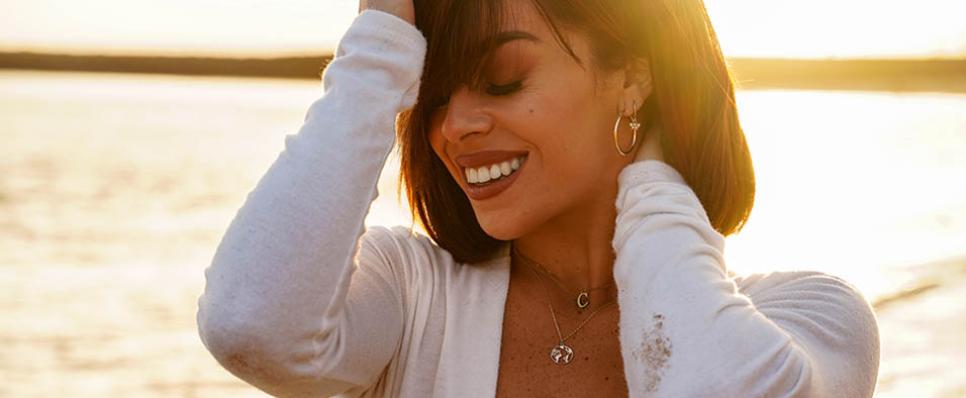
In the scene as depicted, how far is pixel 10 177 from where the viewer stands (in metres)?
9.48

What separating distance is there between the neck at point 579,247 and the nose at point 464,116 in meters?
0.29

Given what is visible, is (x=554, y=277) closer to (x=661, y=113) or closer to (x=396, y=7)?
(x=661, y=113)

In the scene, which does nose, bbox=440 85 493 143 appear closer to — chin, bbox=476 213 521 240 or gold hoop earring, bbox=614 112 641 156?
chin, bbox=476 213 521 240

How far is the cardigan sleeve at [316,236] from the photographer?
2.21 m

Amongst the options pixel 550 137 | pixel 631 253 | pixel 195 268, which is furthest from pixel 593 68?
pixel 195 268

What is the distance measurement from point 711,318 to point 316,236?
582mm

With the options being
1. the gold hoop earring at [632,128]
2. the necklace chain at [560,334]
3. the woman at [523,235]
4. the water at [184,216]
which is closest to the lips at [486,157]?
the woman at [523,235]

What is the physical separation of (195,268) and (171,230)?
101 cm

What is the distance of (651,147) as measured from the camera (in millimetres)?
2637

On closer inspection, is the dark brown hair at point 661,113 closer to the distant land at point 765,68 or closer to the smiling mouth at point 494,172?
the smiling mouth at point 494,172

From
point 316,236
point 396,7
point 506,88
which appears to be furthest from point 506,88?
point 316,236

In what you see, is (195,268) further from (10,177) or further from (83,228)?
(10,177)

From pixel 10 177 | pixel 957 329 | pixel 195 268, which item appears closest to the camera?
pixel 957 329

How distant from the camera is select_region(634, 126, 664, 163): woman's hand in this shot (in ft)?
8.61
